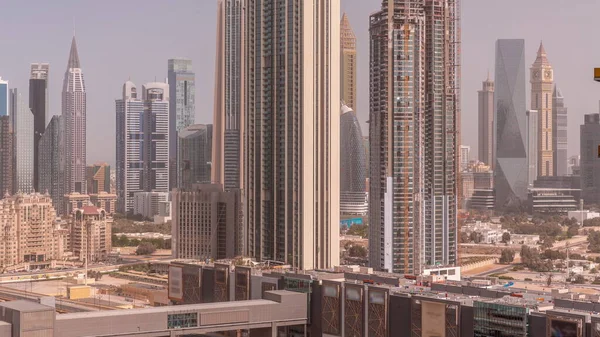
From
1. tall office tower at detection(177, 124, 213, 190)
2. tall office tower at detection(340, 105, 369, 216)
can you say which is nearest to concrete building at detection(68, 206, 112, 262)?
tall office tower at detection(177, 124, 213, 190)

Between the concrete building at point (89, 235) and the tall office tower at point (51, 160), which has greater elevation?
the tall office tower at point (51, 160)

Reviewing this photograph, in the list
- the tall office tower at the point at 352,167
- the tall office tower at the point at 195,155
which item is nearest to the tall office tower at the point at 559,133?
the tall office tower at the point at 352,167

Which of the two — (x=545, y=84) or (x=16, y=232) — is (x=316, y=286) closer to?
(x=16, y=232)

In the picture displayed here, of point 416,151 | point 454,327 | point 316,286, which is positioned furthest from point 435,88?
point 454,327

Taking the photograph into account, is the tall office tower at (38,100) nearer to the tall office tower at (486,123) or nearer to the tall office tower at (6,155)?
the tall office tower at (6,155)

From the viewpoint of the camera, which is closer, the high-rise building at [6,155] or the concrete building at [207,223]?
the concrete building at [207,223]

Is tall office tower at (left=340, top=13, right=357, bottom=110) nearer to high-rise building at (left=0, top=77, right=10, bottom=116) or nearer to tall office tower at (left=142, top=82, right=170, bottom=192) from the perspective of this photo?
tall office tower at (left=142, top=82, right=170, bottom=192)
